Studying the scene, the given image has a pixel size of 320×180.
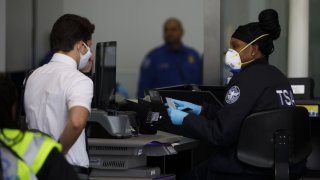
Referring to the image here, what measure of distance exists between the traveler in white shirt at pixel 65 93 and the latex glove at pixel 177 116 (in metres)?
0.58

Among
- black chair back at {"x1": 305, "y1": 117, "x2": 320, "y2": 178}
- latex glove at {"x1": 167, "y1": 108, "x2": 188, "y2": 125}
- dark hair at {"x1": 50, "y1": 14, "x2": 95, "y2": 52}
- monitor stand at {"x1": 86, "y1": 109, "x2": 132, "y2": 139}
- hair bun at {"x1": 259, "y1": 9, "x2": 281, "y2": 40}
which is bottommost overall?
black chair back at {"x1": 305, "y1": 117, "x2": 320, "y2": 178}

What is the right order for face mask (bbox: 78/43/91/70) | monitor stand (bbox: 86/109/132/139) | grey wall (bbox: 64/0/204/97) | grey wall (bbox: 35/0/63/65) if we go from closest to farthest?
1. face mask (bbox: 78/43/91/70)
2. monitor stand (bbox: 86/109/132/139)
3. grey wall (bbox: 64/0/204/97)
4. grey wall (bbox: 35/0/63/65)

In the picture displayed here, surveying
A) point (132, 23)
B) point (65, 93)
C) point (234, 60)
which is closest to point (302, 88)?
point (234, 60)

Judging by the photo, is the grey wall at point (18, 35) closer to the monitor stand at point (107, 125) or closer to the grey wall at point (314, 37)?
the grey wall at point (314, 37)

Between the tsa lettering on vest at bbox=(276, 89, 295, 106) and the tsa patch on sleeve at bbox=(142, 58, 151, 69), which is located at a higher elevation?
the tsa patch on sleeve at bbox=(142, 58, 151, 69)

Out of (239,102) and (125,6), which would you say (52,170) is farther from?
(125,6)

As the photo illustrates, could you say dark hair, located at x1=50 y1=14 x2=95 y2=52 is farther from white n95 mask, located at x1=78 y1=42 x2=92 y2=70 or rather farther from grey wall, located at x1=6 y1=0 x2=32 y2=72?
grey wall, located at x1=6 y1=0 x2=32 y2=72

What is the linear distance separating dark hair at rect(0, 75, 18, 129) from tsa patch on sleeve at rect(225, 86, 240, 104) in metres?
1.37

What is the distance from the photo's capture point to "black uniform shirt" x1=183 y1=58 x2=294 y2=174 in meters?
3.46

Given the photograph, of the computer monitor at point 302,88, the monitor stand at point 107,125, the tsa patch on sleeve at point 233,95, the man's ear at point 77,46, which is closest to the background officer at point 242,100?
the tsa patch on sleeve at point 233,95

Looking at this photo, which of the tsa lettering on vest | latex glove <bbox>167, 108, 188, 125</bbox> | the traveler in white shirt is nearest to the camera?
the traveler in white shirt

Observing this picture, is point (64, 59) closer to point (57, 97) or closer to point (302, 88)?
point (57, 97)

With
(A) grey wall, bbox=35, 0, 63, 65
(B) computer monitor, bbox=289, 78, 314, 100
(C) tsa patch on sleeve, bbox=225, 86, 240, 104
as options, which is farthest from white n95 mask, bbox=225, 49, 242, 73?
(A) grey wall, bbox=35, 0, 63, 65

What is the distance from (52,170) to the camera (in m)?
2.30
